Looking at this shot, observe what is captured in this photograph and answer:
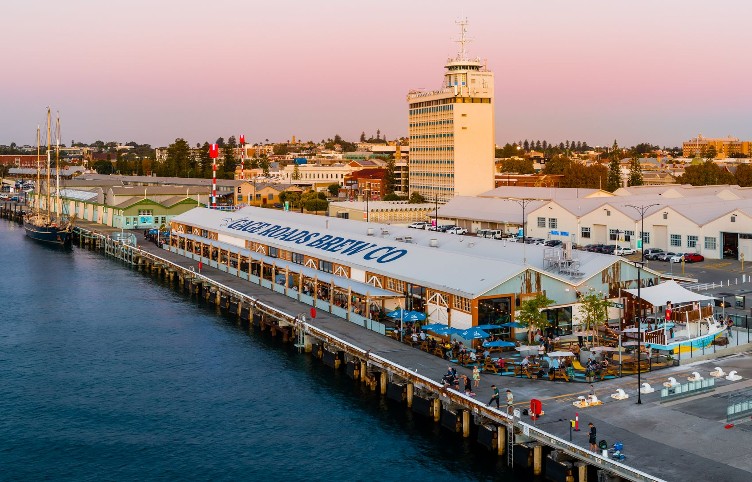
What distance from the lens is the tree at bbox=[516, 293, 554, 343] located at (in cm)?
4444

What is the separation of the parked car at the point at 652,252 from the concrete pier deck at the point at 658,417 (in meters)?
38.2

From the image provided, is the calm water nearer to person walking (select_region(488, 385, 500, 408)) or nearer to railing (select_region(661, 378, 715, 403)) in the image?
person walking (select_region(488, 385, 500, 408))

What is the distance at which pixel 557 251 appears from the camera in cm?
5384

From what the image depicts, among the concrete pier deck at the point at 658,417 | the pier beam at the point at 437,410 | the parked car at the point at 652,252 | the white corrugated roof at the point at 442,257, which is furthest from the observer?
the parked car at the point at 652,252

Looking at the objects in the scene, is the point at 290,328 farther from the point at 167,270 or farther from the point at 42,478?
the point at 167,270

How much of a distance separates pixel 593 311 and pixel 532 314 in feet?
10.8

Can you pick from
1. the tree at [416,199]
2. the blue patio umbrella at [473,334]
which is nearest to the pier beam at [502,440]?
the blue patio umbrella at [473,334]

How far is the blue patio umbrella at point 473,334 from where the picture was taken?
4297 cm

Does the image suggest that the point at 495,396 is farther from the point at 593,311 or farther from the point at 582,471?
the point at 593,311

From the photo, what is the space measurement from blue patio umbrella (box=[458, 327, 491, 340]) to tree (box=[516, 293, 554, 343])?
8.52 ft

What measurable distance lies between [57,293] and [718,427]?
5901cm

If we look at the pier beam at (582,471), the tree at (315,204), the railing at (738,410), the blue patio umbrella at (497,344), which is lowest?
the pier beam at (582,471)

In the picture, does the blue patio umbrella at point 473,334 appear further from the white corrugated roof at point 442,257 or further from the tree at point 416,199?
the tree at point 416,199

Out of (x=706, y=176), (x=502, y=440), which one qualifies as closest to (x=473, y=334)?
(x=502, y=440)
